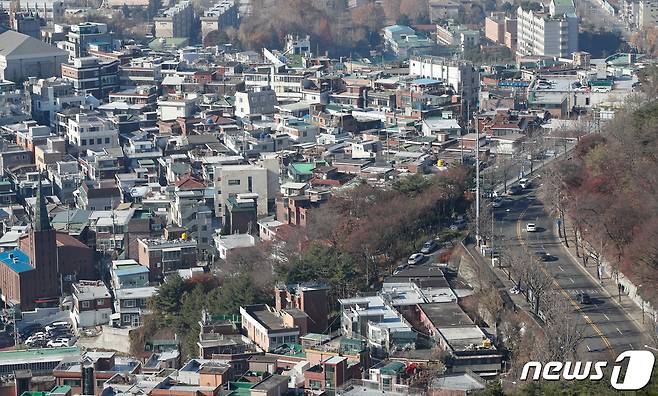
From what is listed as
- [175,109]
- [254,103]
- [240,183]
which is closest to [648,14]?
[254,103]

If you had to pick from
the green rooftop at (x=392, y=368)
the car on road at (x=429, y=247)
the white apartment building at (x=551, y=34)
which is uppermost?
the white apartment building at (x=551, y=34)

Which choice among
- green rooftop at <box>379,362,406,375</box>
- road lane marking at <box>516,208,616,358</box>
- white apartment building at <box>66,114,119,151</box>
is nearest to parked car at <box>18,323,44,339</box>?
road lane marking at <box>516,208,616,358</box>

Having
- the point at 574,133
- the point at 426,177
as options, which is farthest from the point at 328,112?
the point at 426,177

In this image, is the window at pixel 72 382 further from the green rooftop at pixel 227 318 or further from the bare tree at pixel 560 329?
the bare tree at pixel 560 329

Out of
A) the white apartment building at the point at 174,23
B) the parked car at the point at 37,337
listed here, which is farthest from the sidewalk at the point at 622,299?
the white apartment building at the point at 174,23

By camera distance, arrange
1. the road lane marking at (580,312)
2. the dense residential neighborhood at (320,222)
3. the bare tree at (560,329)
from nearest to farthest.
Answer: the bare tree at (560,329) → the road lane marking at (580,312) → the dense residential neighborhood at (320,222)

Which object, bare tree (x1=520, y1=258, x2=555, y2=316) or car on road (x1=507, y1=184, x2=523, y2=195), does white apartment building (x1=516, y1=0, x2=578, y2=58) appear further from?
bare tree (x1=520, y1=258, x2=555, y2=316)

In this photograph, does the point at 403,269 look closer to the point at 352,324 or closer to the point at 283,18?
the point at 352,324

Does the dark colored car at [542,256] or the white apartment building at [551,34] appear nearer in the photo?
the dark colored car at [542,256]
